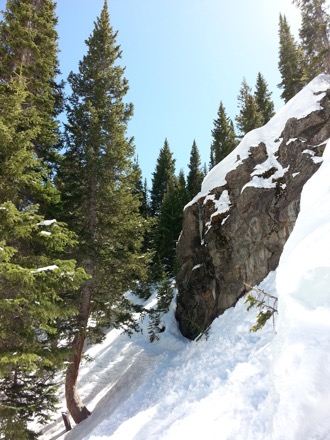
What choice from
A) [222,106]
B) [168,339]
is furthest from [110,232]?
[222,106]

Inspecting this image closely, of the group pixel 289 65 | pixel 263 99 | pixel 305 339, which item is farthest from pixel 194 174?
pixel 305 339

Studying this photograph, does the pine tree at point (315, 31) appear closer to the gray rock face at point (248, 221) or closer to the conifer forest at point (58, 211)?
the conifer forest at point (58, 211)

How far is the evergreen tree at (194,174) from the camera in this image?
39.2 metres

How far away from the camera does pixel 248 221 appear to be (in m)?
15.0

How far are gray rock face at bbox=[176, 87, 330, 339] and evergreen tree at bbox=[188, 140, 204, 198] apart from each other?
20.8 metres

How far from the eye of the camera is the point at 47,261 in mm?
8570

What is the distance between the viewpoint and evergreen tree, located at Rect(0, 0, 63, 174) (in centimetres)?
1269

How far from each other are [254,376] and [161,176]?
3862 cm

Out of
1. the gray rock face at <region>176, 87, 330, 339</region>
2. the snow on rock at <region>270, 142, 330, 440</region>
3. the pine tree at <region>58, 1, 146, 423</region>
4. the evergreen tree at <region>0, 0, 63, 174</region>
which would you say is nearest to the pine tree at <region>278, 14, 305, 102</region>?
the gray rock face at <region>176, 87, 330, 339</region>

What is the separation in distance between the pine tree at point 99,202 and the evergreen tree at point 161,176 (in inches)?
990

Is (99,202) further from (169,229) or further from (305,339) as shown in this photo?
(169,229)

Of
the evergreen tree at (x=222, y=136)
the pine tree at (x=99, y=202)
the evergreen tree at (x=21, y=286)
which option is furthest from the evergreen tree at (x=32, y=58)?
the evergreen tree at (x=222, y=136)

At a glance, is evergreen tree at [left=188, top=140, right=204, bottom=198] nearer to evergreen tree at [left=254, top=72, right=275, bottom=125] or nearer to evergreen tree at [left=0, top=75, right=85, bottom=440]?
evergreen tree at [left=254, top=72, right=275, bottom=125]

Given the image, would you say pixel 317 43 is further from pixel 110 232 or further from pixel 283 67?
pixel 110 232
